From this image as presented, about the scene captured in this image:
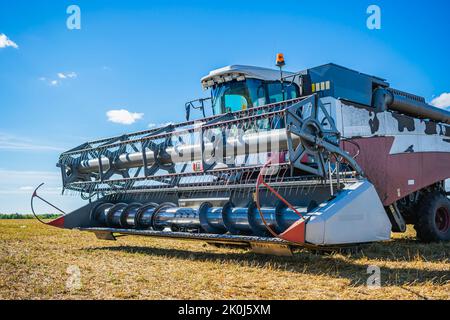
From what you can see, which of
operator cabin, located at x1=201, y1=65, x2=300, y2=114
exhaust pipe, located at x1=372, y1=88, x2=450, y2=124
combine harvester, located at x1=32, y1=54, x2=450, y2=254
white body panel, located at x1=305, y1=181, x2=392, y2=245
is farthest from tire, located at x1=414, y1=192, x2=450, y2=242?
operator cabin, located at x1=201, y1=65, x2=300, y2=114

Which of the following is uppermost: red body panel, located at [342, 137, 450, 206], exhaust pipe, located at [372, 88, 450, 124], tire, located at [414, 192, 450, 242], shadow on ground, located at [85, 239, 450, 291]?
exhaust pipe, located at [372, 88, 450, 124]

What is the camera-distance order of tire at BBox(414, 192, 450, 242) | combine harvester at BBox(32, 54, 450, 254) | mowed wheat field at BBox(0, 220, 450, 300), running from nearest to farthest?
mowed wheat field at BBox(0, 220, 450, 300) → combine harvester at BBox(32, 54, 450, 254) → tire at BBox(414, 192, 450, 242)

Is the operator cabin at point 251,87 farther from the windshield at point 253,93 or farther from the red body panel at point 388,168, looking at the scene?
the red body panel at point 388,168

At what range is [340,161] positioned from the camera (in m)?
4.85

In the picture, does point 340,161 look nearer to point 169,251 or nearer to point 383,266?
point 383,266

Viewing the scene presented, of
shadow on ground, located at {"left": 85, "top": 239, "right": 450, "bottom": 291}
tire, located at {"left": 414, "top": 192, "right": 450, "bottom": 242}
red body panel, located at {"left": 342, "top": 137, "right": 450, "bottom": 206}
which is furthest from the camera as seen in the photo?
tire, located at {"left": 414, "top": 192, "right": 450, "bottom": 242}

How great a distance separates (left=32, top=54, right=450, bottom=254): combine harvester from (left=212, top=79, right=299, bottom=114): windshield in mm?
14

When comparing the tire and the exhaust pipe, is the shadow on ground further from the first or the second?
the exhaust pipe

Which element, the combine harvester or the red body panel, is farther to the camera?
the red body panel

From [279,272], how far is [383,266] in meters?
1.15

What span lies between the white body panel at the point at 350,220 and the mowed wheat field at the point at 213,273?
320 millimetres

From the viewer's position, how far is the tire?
6.41m

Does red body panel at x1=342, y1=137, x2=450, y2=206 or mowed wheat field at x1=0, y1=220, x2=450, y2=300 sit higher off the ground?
red body panel at x1=342, y1=137, x2=450, y2=206
